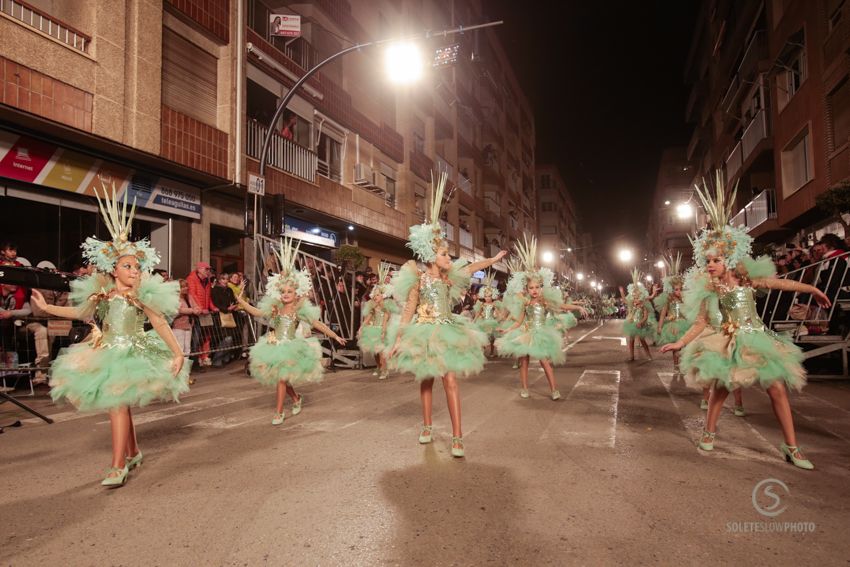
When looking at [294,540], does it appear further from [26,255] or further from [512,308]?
[26,255]

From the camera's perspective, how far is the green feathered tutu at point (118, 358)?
4.50 m

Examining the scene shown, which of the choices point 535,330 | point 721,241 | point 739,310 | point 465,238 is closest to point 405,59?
point 535,330

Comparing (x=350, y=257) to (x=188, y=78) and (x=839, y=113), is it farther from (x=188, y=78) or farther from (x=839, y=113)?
(x=839, y=113)

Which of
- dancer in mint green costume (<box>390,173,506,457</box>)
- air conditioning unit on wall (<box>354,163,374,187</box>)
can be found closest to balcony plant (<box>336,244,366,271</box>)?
air conditioning unit on wall (<box>354,163,374,187</box>)

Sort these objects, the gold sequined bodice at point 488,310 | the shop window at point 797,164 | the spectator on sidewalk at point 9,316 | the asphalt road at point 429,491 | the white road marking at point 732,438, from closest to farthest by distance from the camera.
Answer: the asphalt road at point 429,491 < the white road marking at point 732,438 < the spectator on sidewalk at point 9,316 < the gold sequined bodice at point 488,310 < the shop window at point 797,164

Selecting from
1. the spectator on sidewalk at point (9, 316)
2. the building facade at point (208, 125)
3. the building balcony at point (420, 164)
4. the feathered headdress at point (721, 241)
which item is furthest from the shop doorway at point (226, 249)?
the feathered headdress at point (721, 241)

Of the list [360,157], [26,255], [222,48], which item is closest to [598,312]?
[360,157]

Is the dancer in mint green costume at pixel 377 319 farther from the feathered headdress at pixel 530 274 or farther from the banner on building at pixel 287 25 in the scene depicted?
the banner on building at pixel 287 25

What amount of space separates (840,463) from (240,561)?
16.9ft

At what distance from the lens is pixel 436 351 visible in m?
5.41

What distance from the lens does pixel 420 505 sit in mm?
Result: 3832

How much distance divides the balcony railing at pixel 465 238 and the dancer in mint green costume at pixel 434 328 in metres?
29.1

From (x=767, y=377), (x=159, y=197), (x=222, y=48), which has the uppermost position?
(x=222, y=48)

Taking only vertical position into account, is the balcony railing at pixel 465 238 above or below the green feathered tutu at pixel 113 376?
above
